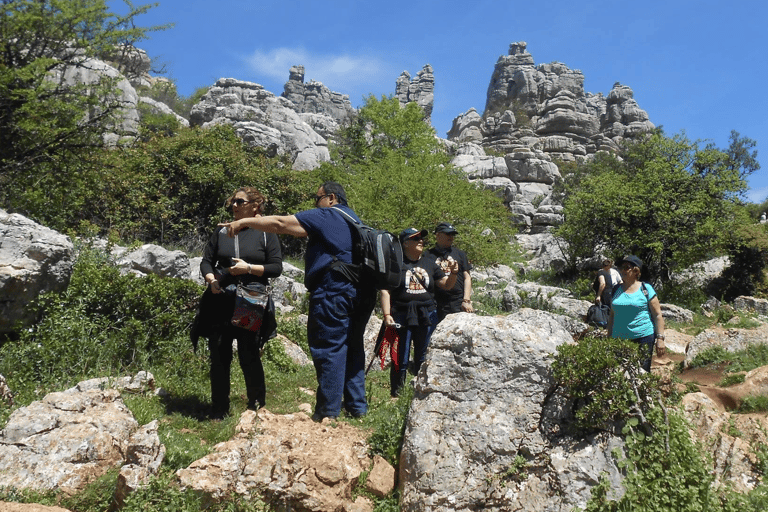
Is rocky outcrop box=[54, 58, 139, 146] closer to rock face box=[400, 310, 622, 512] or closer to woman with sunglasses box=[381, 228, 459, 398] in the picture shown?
woman with sunglasses box=[381, 228, 459, 398]

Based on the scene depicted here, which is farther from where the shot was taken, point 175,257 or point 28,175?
point 28,175

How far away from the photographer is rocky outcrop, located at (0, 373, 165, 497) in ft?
9.75

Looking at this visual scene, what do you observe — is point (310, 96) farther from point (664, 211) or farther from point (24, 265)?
point (24, 265)

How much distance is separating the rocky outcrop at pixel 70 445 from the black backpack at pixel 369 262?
5.32ft

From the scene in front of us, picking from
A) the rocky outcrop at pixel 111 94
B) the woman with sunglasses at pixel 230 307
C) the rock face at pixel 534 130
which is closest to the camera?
the woman with sunglasses at pixel 230 307

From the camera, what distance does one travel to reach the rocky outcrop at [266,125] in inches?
997

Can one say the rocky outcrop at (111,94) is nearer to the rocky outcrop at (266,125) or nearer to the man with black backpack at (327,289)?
the rocky outcrop at (266,125)

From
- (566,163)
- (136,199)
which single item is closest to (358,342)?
(136,199)

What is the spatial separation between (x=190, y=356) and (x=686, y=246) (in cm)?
1608

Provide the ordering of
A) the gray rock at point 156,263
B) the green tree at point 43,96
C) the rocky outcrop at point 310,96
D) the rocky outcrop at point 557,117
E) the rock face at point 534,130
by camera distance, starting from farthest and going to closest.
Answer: the rocky outcrop at point 310,96
the rocky outcrop at point 557,117
the rock face at point 534,130
the green tree at point 43,96
the gray rock at point 156,263

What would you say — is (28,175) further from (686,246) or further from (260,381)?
(686,246)

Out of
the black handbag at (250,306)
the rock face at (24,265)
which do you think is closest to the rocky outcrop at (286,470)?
the black handbag at (250,306)

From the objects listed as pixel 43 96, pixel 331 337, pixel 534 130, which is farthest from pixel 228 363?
pixel 534 130

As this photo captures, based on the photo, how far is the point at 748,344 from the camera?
749 centimetres
